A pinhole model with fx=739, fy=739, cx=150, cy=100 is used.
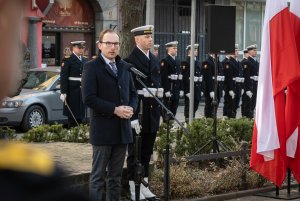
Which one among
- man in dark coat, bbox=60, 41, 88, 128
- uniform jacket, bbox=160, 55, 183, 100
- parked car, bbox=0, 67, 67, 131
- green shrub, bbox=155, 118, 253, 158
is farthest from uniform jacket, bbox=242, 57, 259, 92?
green shrub, bbox=155, 118, 253, 158

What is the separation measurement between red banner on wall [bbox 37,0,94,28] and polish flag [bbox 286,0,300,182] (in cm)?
1773

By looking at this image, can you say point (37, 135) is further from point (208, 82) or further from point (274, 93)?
point (208, 82)

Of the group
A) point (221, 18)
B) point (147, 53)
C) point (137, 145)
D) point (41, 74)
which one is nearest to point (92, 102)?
point (137, 145)

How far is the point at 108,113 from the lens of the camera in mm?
7141

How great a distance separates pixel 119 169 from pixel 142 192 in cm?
116

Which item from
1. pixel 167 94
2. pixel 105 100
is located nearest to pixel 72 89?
pixel 167 94

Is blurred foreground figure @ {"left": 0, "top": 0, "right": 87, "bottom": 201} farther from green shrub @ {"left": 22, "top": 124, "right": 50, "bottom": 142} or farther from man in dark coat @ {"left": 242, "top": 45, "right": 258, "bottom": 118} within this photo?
man in dark coat @ {"left": 242, "top": 45, "right": 258, "bottom": 118}

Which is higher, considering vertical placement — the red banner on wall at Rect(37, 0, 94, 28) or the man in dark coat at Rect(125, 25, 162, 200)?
the red banner on wall at Rect(37, 0, 94, 28)

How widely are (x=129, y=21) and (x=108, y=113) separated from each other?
423cm

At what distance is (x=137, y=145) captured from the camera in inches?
315

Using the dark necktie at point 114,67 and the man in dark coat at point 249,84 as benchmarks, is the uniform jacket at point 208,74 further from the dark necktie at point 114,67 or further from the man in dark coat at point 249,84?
the dark necktie at point 114,67

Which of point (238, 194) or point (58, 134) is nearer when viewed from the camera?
point (238, 194)

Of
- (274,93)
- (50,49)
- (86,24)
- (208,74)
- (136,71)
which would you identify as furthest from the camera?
(86,24)

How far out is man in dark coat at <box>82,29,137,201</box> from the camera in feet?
23.5
